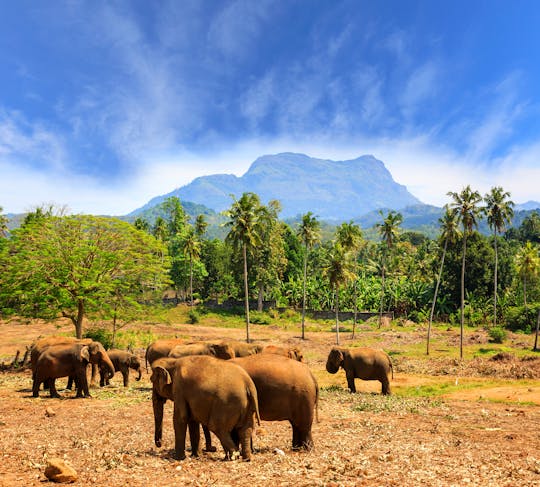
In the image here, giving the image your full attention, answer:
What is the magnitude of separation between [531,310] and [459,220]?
27844 millimetres

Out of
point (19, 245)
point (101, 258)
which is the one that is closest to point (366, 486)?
point (101, 258)

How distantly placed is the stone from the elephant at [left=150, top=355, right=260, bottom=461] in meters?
2.37

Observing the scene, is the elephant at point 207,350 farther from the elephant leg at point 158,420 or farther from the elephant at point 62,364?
the elephant leg at point 158,420

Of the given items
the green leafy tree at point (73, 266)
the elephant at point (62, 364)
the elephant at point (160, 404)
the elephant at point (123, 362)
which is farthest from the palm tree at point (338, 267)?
the elephant at point (160, 404)

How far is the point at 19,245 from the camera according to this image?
28719mm

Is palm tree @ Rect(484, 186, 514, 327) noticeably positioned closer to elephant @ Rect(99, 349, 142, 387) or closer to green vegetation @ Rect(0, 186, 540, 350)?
green vegetation @ Rect(0, 186, 540, 350)

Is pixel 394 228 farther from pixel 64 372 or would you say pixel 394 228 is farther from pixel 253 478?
pixel 253 478

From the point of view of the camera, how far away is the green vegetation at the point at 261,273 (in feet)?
93.7

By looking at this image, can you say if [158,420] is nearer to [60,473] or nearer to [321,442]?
[60,473]

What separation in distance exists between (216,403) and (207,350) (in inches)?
381

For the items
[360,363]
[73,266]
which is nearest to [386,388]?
[360,363]

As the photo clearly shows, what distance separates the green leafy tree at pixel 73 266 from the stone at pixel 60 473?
20.8 metres

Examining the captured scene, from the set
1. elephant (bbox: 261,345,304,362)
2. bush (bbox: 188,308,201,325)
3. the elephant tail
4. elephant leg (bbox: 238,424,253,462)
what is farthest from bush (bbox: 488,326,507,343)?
the elephant tail

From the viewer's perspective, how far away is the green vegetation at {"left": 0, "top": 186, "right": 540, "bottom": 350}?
93.7ft
